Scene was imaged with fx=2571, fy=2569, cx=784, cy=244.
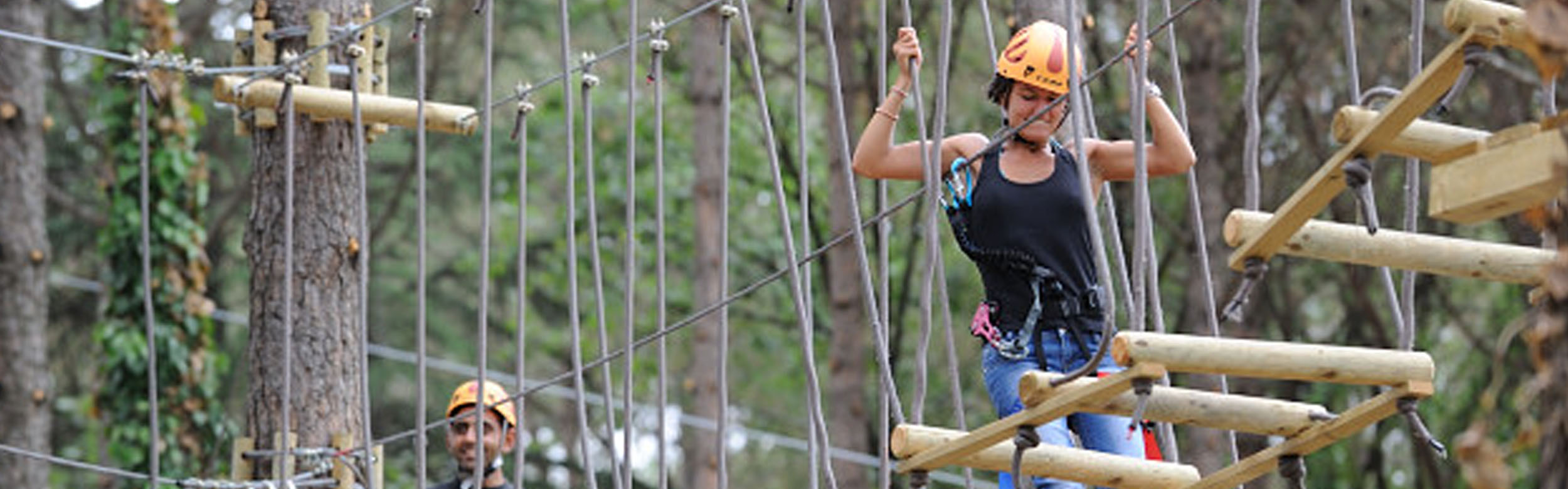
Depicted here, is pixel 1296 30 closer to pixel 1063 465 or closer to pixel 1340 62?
pixel 1340 62

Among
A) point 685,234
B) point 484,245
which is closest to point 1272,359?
point 484,245

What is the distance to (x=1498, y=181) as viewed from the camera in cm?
290

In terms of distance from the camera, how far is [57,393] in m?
15.4

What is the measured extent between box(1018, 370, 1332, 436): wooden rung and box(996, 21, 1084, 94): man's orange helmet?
0.73 metres

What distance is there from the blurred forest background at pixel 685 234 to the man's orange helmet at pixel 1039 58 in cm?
577

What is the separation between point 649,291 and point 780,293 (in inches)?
61.4

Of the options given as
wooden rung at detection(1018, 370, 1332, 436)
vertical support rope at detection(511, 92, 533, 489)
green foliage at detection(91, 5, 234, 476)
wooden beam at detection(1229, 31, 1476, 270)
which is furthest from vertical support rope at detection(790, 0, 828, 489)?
green foliage at detection(91, 5, 234, 476)

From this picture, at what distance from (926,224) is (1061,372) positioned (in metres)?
0.39

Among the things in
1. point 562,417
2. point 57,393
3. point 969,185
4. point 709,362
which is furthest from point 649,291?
point 969,185

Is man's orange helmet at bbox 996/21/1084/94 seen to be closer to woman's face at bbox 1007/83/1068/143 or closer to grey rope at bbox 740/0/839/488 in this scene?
woman's face at bbox 1007/83/1068/143

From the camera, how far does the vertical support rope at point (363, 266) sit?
534cm

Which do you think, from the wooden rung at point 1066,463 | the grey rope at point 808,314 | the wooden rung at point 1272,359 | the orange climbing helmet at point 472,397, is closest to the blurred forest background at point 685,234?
the orange climbing helmet at point 472,397

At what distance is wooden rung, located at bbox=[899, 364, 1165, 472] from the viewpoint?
355 cm

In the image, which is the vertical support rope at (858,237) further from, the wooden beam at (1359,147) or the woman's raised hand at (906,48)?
the wooden beam at (1359,147)
